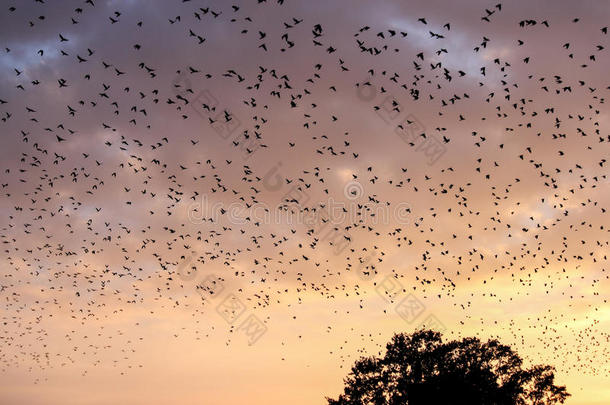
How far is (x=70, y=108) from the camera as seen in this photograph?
30.3m

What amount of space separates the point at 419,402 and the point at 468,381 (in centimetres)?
449

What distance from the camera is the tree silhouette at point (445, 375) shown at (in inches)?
1767

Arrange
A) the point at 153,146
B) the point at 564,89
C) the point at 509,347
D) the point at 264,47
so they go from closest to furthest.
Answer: the point at 264,47 < the point at 564,89 < the point at 153,146 < the point at 509,347

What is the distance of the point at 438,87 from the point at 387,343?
25.8m

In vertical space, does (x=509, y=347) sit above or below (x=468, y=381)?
above

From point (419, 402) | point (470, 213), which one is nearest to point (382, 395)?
point (419, 402)

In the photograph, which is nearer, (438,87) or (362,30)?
(362,30)

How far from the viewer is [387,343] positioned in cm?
4931

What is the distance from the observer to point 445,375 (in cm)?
4553

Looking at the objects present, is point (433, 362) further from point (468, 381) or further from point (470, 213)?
point (470, 213)

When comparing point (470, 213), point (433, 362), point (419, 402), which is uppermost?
point (470, 213)

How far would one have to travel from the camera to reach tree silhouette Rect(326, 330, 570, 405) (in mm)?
44875

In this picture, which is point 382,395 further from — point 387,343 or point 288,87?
point 288,87

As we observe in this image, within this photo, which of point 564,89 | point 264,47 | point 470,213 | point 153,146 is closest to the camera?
point 264,47
